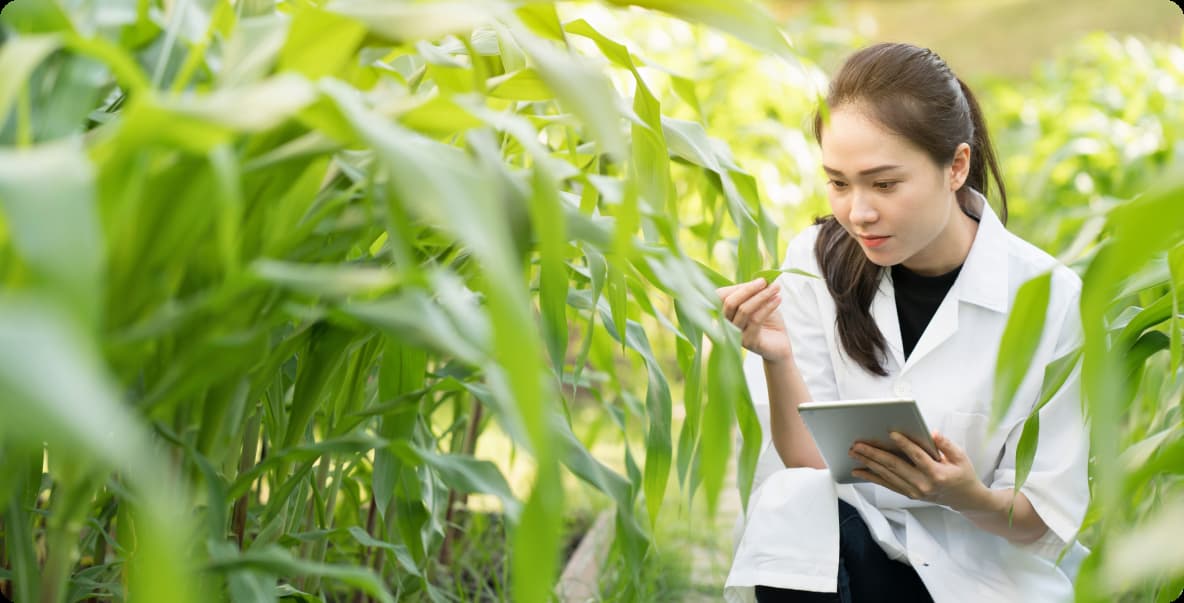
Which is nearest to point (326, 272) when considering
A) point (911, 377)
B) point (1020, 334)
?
point (1020, 334)

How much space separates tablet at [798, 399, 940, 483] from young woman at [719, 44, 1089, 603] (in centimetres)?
2

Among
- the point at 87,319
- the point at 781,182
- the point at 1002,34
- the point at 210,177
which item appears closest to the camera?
the point at 87,319

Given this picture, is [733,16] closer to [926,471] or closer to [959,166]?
[926,471]

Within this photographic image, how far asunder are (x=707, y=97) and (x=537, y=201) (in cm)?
236

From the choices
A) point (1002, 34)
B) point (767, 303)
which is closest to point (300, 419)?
point (767, 303)

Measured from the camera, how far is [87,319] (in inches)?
15.7

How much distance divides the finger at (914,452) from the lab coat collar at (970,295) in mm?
236

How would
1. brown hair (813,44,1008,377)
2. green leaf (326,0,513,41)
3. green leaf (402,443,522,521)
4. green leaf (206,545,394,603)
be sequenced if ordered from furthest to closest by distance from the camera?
brown hair (813,44,1008,377), green leaf (402,443,522,521), green leaf (206,545,394,603), green leaf (326,0,513,41)

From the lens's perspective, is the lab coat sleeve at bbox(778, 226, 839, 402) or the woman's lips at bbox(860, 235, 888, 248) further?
the lab coat sleeve at bbox(778, 226, 839, 402)

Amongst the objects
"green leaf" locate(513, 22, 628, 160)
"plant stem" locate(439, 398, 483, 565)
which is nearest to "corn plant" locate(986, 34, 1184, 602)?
"green leaf" locate(513, 22, 628, 160)

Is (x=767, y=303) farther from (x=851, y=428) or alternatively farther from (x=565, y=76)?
(x=565, y=76)

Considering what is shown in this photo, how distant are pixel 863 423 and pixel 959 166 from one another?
A: 430 mm

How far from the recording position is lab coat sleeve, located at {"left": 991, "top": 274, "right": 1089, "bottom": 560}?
1267 millimetres

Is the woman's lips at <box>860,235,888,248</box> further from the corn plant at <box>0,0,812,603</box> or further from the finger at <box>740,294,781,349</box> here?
the corn plant at <box>0,0,812,603</box>
